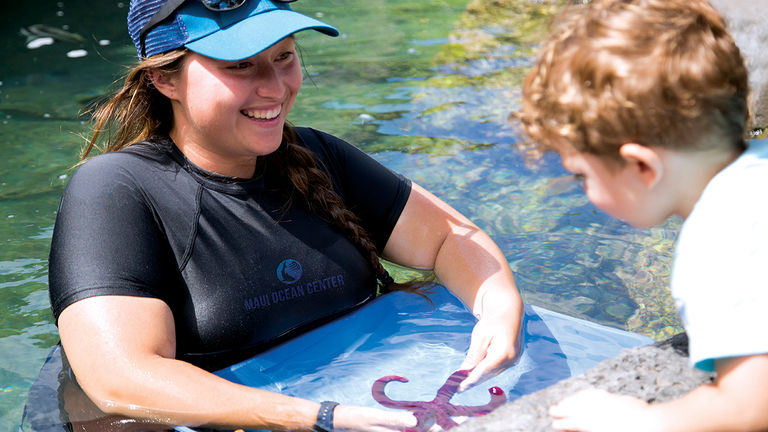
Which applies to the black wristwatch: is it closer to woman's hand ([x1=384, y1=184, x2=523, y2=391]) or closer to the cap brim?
woman's hand ([x1=384, y1=184, x2=523, y2=391])

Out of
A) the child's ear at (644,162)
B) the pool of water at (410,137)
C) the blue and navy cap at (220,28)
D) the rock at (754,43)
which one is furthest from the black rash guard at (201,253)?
the rock at (754,43)

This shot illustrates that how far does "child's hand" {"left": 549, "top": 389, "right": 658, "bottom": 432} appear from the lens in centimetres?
147

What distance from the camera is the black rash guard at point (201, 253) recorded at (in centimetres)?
224

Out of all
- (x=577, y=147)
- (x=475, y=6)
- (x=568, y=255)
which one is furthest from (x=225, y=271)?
(x=475, y=6)

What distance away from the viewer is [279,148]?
2.77m

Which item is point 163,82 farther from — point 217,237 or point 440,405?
point 440,405

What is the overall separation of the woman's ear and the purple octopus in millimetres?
1135

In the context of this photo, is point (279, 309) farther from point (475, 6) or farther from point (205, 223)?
point (475, 6)

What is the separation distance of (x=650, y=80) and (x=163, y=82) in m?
1.59

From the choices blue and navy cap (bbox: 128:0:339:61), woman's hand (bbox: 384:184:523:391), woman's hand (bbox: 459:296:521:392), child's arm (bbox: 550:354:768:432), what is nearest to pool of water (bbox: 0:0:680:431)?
woman's hand (bbox: 384:184:523:391)

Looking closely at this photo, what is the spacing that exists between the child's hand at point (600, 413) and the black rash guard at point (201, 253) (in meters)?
1.21

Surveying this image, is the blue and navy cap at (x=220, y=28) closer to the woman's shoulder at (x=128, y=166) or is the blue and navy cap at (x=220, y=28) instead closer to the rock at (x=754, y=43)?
the woman's shoulder at (x=128, y=166)

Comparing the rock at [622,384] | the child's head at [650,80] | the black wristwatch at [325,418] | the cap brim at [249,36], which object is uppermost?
the child's head at [650,80]

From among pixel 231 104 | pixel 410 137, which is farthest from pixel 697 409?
pixel 410 137
